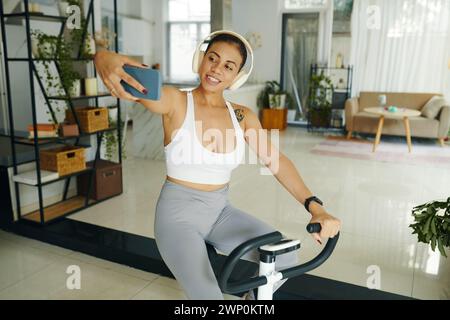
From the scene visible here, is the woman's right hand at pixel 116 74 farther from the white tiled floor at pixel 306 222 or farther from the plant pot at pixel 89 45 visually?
the plant pot at pixel 89 45

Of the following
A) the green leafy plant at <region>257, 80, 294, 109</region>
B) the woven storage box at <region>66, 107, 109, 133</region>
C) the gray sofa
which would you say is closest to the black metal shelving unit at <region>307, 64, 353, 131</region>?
the gray sofa

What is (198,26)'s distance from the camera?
31.6 ft

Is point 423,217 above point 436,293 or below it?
above

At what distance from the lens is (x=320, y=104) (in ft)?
26.6

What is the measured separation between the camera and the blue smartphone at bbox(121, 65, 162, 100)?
1.13m

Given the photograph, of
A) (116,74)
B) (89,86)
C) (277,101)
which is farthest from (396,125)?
(116,74)

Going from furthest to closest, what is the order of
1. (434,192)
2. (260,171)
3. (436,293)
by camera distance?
1. (260,171)
2. (434,192)
3. (436,293)

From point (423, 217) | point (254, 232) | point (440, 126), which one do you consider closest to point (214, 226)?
point (254, 232)

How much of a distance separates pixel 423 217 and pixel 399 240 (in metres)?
1.05

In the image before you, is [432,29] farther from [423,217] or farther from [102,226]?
[102,226]

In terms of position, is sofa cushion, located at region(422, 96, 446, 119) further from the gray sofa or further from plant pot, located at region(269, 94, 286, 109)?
plant pot, located at region(269, 94, 286, 109)

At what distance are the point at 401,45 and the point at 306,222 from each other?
5.49 meters

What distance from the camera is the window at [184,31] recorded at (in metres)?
9.57
